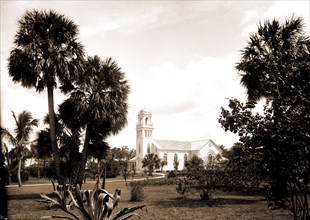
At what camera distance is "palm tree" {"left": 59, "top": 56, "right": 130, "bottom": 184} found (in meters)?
16.2

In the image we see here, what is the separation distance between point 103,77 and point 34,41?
3.96m

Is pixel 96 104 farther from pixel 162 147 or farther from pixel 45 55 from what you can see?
pixel 162 147

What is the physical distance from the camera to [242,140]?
5.78 meters

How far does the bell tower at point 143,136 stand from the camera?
76.7m

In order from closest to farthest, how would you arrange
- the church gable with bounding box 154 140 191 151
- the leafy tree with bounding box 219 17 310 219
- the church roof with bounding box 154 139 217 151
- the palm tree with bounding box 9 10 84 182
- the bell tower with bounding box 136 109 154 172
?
the leafy tree with bounding box 219 17 310 219 < the palm tree with bounding box 9 10 84 182 < the bell tower with bounding box 136 109 154 172 < the church gable with bounding box 154 140 191 151 < the church roof with bounding box 154 139 217 151

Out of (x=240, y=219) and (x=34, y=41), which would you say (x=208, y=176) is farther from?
(x=34, y=41)

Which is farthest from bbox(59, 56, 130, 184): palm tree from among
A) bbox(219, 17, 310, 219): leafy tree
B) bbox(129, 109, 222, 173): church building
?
bbox(129, 109, 222, 173): church building

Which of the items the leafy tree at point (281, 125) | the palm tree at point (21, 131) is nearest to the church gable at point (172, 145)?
the palm tree at point (21, 131)

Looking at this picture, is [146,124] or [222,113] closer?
[222,113]

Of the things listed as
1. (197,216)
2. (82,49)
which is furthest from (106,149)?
(197,216)

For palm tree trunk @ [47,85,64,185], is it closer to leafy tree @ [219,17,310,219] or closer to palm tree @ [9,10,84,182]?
palm tree @ [9,10,84,182]

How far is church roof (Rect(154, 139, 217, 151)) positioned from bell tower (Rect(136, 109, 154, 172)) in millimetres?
2369

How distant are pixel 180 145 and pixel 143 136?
38.3 ft

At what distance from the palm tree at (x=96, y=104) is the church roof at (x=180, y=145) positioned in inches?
2396
